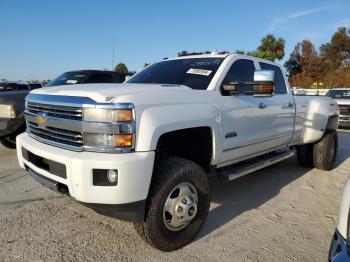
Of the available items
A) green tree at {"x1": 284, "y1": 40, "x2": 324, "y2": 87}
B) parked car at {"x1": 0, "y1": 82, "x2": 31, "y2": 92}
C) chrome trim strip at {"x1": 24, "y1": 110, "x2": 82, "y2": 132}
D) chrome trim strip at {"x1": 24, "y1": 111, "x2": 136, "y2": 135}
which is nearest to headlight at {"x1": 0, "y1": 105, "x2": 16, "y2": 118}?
chrome trim strip at {"x1": 24, "y1": 110, "x2": 82, "y2": 132}

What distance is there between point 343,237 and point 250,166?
2283mm

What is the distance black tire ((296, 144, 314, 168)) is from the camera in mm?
6281

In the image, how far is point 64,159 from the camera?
2807mm

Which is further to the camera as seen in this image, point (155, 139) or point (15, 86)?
point (15, 86)

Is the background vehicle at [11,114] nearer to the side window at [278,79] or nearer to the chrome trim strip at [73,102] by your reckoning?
the chrome trim strip at [73,102]

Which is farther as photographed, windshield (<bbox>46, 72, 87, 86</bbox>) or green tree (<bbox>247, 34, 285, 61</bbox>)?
green tree (<bbox>247, 34, 285, 61</bbox>)

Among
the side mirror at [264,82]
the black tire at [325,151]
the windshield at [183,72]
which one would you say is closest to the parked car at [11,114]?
the windshield at [183,72]

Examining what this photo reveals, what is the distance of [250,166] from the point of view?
14.2 ft

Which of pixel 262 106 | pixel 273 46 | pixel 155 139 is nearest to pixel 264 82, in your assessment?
pixel 262 106

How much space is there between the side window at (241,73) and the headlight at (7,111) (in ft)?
12.8

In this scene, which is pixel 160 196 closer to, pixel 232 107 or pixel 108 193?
pixel 108 193

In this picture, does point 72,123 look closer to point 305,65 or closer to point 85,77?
point 85,77

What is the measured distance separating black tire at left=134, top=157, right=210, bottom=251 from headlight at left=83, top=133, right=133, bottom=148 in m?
0.44

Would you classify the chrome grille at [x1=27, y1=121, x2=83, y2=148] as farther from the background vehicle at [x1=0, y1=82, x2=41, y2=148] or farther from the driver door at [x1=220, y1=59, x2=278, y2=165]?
the background vehicle at [x1=0, y1=82, x2=41, y2=148]
